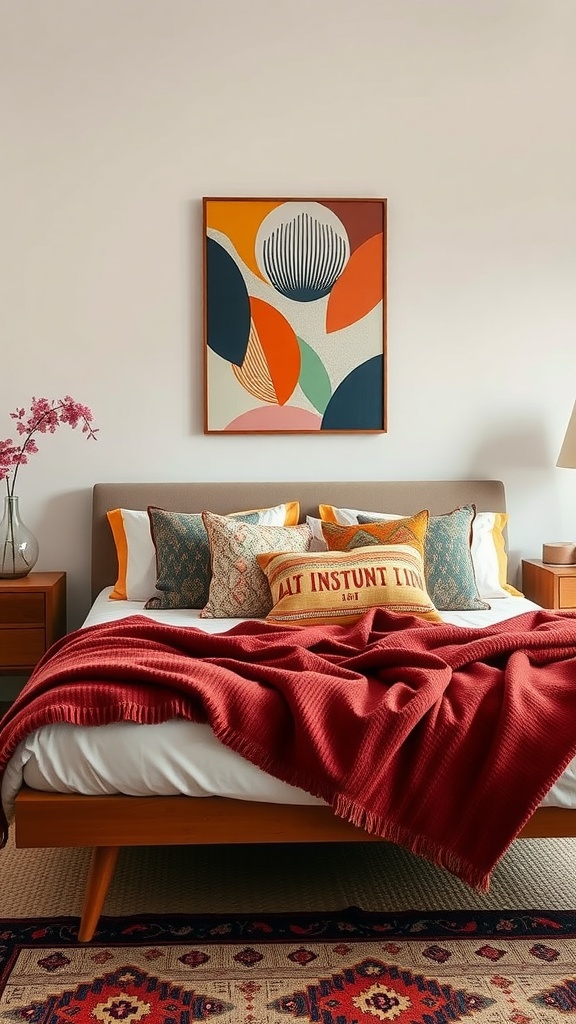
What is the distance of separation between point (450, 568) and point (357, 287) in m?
1.38

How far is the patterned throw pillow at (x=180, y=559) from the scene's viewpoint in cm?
376

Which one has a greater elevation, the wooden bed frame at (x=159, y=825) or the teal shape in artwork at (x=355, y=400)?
the teal shape in artwork at (x=355, y=400)

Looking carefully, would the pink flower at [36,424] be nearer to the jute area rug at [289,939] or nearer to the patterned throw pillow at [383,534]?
the patterned throw pillow at [383,534]

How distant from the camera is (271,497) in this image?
4.23 m

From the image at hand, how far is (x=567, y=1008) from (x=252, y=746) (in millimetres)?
823

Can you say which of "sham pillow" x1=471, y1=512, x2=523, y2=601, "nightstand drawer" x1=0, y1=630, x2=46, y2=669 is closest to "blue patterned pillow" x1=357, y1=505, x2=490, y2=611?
"sham pillow" x1=471, y1=512, x2=523, y2=601

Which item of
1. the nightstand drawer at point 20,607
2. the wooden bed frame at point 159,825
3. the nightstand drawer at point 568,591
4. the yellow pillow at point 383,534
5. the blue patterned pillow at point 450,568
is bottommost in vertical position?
the wooden bed frame at point 159,825

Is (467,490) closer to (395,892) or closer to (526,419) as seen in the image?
(526,419)

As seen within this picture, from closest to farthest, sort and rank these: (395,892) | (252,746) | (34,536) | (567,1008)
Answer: (567,1008)
(252,746)
(395,892)
(34,536)

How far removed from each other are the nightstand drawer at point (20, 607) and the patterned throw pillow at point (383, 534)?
119cm

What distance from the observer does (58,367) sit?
4242 mm

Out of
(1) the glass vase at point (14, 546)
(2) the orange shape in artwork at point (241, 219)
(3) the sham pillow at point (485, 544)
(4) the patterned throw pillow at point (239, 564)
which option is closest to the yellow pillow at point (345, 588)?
(4) the patterned throw pillow at point (239, 564)

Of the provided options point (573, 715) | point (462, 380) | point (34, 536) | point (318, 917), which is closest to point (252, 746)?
point (318, 917)

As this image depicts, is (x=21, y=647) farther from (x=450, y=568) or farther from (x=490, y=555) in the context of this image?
(x=490, y=555)
